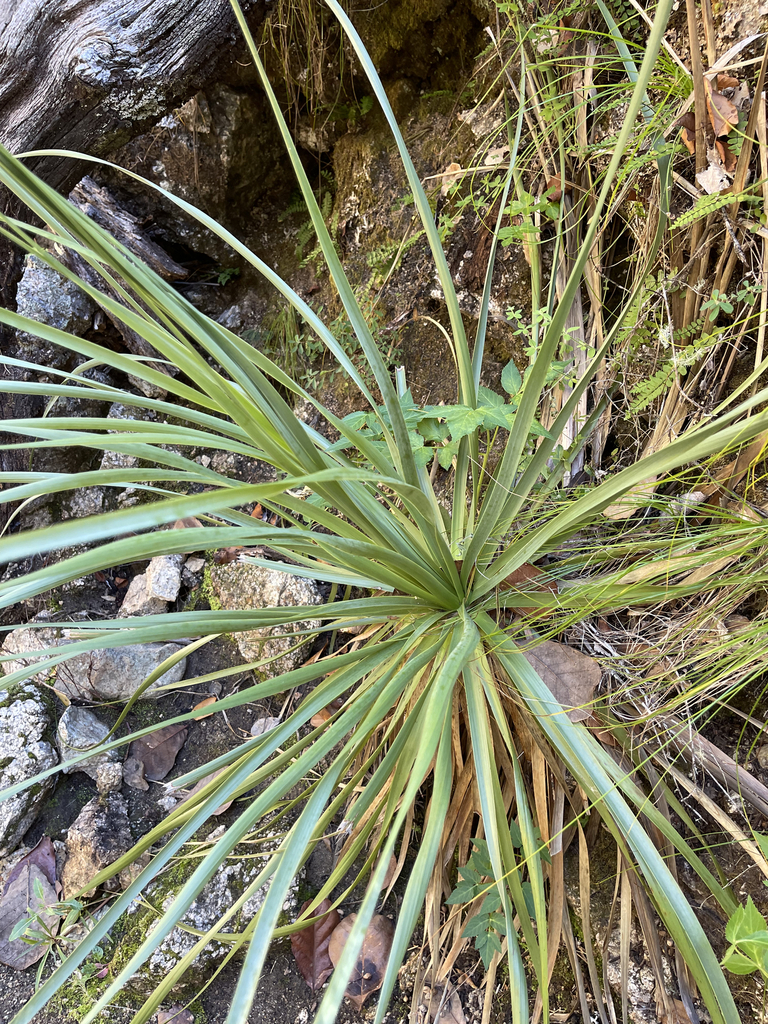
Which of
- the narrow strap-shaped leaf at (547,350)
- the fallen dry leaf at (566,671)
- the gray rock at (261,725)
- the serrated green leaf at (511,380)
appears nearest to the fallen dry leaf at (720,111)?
the narrow strap-shaped leaf at (547,350)

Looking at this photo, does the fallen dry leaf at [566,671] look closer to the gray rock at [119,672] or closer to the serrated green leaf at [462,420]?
the serrated green leaf at [462,420]

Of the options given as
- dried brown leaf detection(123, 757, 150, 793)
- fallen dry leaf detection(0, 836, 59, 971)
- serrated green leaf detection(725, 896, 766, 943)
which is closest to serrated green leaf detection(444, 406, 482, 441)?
serrated green leaf detection(725, 896, 766, 943)

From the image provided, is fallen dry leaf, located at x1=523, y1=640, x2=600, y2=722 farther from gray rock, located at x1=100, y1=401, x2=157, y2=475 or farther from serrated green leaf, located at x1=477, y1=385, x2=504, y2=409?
gray rock, located at x1=100, y1=401, x2=157, y2=475

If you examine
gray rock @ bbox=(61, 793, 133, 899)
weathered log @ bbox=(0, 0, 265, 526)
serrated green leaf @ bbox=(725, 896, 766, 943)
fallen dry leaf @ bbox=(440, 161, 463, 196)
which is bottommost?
serrated green leaf @ bbox=(725, 896, 766, 943)

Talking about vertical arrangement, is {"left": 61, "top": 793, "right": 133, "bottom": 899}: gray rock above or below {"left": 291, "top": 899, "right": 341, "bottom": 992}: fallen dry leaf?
above

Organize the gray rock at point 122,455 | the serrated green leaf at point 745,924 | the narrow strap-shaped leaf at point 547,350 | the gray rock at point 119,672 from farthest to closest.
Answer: the gray rock at point 122,455, the gray rock at point 119,672, the serrated green leaf at point 745,924, the narrow strap-shaped leaf at point 547,350

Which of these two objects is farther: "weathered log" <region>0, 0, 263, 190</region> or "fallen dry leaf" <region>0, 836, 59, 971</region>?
"weathered log" <region>0, 0, 263, 190</region>

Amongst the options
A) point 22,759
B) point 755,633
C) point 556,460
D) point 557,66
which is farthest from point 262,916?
point 557,66
